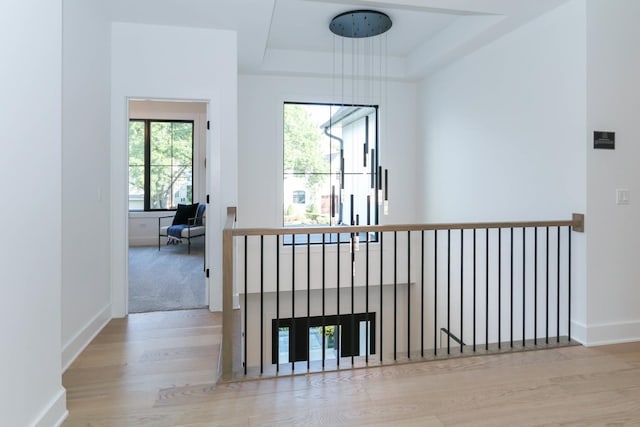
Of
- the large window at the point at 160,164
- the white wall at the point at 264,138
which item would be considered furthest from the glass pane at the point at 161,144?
the white wall at the point at 264,138

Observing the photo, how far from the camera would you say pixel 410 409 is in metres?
2.14

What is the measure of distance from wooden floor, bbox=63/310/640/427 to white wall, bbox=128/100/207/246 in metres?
5.25

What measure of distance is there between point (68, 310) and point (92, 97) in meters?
1.65

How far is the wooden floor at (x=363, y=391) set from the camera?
2051 millimetres

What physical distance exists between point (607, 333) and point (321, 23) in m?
3.85

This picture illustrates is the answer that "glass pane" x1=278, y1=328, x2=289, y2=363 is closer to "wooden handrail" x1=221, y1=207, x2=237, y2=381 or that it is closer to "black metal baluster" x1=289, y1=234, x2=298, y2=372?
"black metal baluster" x1=289, y1=234, x2=298, y2=372

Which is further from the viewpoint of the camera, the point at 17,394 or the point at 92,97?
the point at 92,97

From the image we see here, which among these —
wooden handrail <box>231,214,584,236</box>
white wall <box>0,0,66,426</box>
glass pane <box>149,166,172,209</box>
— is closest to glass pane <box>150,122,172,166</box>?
glass pane <box>149,166,172,209</box>

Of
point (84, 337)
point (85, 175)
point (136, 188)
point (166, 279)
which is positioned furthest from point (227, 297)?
point (136, 188)

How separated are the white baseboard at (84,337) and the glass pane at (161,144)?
16.4 feet

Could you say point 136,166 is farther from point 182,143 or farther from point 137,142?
point 182,143

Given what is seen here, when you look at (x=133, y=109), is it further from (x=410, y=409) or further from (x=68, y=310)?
(x=410, y=409)

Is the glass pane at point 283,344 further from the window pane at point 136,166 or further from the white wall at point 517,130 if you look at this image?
the window pane at point 136,166

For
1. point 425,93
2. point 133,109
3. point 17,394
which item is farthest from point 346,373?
point 133,109
